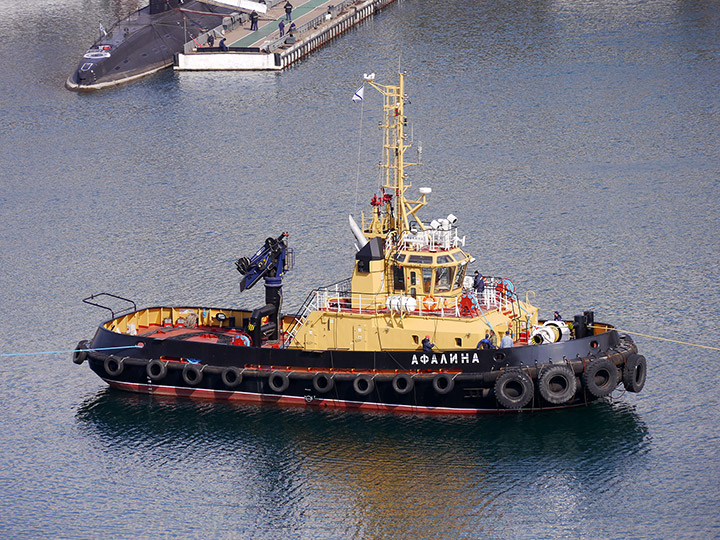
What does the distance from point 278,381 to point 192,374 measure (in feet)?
10.8

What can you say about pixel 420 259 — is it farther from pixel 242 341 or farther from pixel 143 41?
pixel 143 41

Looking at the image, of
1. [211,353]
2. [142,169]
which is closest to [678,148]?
[142,169]

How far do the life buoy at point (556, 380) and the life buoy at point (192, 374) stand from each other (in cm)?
1231

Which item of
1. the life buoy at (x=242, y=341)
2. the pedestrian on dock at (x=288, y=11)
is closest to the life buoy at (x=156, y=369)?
the life buoy at (x=242, y=341)

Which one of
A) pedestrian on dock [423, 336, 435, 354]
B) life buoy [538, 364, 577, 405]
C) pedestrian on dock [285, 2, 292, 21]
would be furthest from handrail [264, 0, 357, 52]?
life buoy [538, 364, 577, 405]

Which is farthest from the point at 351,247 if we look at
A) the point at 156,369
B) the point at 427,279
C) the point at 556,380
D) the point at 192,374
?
the point at 556,380

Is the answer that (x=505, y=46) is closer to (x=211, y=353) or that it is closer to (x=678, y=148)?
(x=678, y=148)

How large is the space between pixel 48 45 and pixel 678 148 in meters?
56.9

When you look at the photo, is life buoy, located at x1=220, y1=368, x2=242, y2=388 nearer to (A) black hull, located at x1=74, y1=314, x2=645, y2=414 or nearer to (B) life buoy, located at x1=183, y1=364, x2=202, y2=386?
(A) black hull, located at x1=74, y1=314, x2=645, y2=414

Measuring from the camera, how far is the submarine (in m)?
93.4

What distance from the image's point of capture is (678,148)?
72562 mm

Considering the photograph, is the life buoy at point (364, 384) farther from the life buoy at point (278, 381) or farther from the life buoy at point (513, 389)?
the life buoy at point (513, 389)

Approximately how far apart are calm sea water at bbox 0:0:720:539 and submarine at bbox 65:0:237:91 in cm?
211

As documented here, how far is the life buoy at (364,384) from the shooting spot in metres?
44.3
